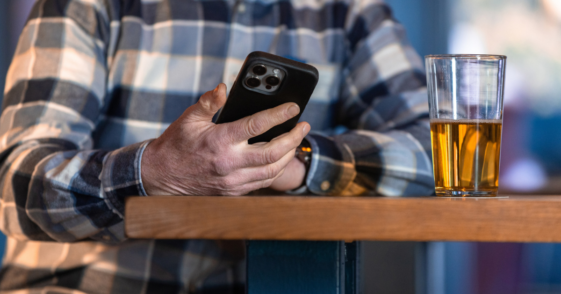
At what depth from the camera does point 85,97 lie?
94cm

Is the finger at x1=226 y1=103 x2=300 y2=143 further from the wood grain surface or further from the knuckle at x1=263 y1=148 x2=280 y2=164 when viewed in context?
the wood grain surface

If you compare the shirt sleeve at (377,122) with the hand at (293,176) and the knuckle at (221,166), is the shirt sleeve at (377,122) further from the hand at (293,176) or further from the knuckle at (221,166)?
the knuckle at (221,166)

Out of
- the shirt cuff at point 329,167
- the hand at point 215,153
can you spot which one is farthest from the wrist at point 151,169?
the shirt cuff at point 329,167

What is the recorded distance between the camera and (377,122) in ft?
3.61

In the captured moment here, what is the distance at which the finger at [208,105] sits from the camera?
0.46 meters

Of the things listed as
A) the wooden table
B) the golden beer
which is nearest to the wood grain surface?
the wooden table

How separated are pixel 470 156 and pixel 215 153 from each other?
0.85 ft

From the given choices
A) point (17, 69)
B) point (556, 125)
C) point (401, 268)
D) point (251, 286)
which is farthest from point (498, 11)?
point (251, 286)

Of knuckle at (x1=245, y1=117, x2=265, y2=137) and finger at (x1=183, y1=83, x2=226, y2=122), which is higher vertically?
finger at (x1=183, y1=83, x2=226, y2=122)

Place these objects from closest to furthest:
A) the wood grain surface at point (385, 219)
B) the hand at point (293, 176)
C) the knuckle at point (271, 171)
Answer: the wood grain surface at point (385, 219) → the knuckle at point (271, 171) → the hand at point (293, 176)

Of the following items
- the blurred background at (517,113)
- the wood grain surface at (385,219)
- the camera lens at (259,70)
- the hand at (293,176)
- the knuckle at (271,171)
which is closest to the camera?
the wood grain surface at (385,219)

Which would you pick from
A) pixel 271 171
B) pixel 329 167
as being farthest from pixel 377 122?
pixel 271 171

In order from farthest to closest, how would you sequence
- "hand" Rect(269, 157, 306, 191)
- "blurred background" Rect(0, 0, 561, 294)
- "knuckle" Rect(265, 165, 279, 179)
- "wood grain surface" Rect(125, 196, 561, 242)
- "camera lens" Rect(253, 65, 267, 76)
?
1. "blurred background" Rect(0, 0, 561, 294)
2. "hand" Rect(269, 157, 306, 191)
3. "knuckle" Rect(265, 165, 279, 179)
4. "camera lens" Rect(253, 65, 267, 76)
5. "wood grain surface" Rect(125, 196, 561, 242)

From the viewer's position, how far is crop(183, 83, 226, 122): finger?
465mm
